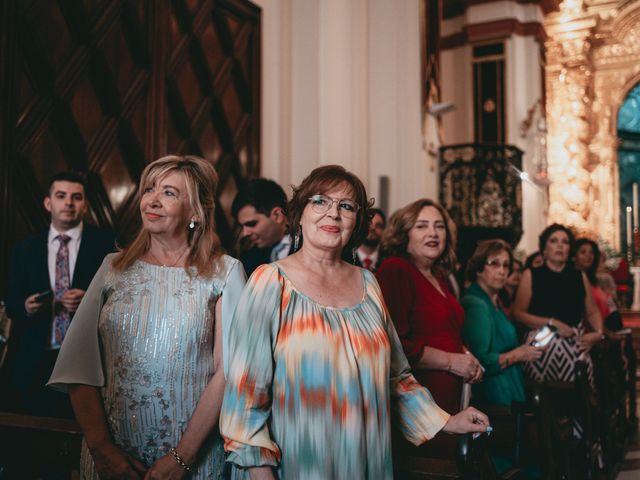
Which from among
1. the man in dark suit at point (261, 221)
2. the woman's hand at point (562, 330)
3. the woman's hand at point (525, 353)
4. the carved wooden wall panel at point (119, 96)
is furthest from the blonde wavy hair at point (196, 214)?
the woman's hand at point (562, 330)

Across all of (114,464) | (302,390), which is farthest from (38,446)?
(302,390)

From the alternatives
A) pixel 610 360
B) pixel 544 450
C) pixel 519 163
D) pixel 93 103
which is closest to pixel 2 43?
pixel 93 103

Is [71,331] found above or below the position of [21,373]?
above

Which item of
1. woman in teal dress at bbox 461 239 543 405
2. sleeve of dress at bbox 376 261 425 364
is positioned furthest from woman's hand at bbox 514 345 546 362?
sleeve of dress at bbox 376 261 425 364

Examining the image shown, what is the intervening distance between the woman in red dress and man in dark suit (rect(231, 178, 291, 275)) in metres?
0.57

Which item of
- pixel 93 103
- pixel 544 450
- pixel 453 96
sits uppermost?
pixel 453 96

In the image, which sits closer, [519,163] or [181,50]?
[181,50]

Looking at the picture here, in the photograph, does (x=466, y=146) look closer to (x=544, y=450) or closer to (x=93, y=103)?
(x=93, y=103)

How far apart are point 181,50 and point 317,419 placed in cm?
397

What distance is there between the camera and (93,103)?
4281 mm

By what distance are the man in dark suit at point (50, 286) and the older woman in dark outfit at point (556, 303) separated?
2898 mm

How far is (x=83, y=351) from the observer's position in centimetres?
196

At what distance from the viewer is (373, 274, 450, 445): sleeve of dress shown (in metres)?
1.93

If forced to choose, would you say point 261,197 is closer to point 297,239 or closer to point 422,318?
point 422,318
